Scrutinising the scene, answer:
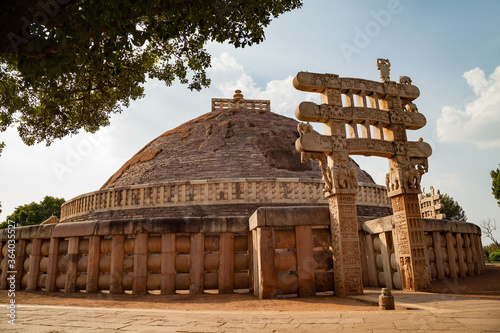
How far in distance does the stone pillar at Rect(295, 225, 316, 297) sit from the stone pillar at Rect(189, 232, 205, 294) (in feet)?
5.70

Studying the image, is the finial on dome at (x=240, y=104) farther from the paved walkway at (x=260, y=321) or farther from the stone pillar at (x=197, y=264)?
the paved walkway at (x=260, y=321)

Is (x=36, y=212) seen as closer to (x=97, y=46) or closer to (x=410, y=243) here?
(x=97, y=46)

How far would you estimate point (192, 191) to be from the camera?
512 inches

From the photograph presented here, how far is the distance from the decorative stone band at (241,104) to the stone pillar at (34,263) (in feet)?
58.1

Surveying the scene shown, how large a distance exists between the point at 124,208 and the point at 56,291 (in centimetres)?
721

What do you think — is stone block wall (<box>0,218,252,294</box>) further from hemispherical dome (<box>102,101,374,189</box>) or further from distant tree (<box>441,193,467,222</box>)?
distant tree (<box>441,193,467,222</box>)

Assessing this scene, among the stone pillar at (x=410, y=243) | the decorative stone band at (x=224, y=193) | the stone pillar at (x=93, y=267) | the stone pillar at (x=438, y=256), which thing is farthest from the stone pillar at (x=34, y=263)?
the stone pillar at (x=438, y=256)

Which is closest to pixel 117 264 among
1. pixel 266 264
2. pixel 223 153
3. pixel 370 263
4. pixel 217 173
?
pixel 266 264

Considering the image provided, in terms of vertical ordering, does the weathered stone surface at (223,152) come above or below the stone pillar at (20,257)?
above

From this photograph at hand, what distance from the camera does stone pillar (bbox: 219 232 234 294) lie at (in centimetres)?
582

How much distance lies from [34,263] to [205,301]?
4.04m

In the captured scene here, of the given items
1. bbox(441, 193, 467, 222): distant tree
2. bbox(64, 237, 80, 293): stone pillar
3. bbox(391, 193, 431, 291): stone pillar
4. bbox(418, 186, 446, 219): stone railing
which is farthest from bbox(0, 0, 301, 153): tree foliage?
bbox(441, 193, 467, 222): distant tree

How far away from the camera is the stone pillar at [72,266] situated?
6.33 meters

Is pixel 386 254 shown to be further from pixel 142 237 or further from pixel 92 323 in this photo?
pixel 92 323
